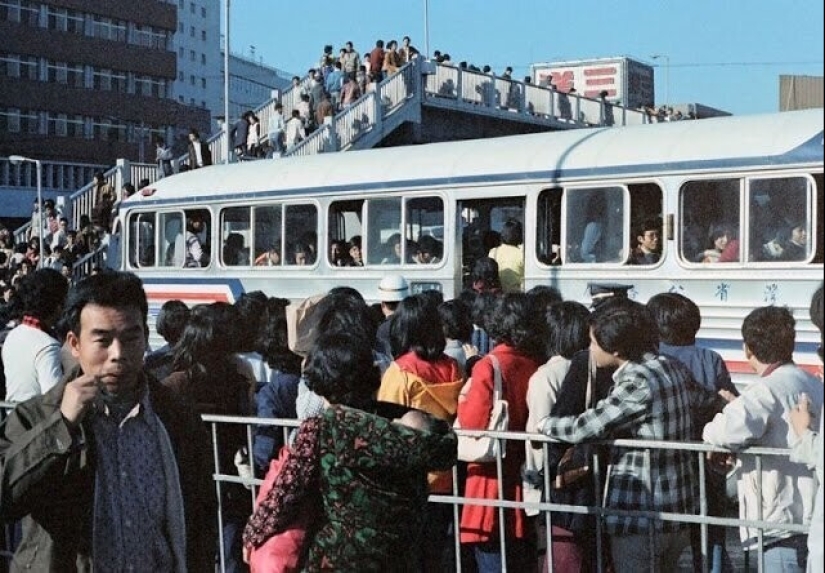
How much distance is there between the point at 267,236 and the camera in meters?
17.1

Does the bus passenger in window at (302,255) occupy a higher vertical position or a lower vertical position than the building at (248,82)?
lower

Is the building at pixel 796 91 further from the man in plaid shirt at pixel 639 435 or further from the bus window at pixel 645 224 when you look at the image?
the bus window at pixel 645 224

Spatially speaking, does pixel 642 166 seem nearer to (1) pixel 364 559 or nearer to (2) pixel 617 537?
(2) pixel 617 537

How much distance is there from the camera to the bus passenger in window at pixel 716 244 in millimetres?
12445

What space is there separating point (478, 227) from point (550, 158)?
142 cm

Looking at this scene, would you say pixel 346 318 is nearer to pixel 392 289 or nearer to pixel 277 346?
pixel 277 346

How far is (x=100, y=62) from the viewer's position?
250 ft

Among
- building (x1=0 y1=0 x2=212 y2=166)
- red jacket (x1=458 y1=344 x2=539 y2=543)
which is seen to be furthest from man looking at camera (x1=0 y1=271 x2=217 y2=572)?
building (x1=0 y1=0 x2=212 y2=166)

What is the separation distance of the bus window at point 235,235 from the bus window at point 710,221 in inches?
259

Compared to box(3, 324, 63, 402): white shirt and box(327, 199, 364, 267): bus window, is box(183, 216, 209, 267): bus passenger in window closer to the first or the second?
box(327, 199, 364, 267): bus window

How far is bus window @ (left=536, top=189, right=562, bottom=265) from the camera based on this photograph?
13.9 meters

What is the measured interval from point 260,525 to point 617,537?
1848 millimetres

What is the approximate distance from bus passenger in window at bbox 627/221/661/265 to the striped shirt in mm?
7445

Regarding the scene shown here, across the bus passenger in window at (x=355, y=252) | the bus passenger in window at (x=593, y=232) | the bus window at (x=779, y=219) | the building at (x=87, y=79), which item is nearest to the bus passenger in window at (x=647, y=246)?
the bus passenger in window at (x=593, y=232)
